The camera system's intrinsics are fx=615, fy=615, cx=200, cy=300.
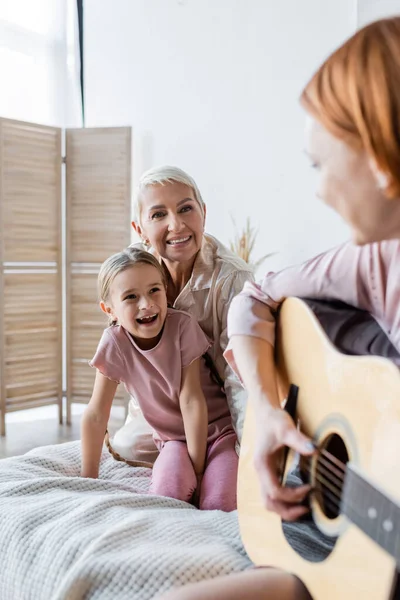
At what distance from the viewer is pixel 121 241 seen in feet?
12.3

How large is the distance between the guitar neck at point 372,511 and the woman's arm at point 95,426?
40.9 inches

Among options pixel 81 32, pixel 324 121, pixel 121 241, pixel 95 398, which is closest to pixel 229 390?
pixel 95 398

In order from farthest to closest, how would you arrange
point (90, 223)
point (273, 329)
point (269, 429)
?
point (90, 223), point (273, 329), point (269, 429)

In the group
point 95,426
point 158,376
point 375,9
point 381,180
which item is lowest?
point 95,426

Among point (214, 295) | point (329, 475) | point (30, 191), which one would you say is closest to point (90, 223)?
point (30, 191)

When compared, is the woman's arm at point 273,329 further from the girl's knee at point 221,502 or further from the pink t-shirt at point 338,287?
the girl's knee at point 221,502

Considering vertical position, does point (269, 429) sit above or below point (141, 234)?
below

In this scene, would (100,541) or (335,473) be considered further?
(100,541)

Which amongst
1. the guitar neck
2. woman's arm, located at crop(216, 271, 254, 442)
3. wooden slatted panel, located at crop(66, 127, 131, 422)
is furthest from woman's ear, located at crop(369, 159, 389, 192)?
wooden slatted panel, located at crop(66, 127, 131, 422)

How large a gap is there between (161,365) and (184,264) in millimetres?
334

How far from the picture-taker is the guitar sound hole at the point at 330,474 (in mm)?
763

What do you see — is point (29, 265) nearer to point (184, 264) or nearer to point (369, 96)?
point (184, 264)

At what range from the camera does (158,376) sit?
1.68m

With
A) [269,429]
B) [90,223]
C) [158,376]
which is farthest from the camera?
[90,223]
